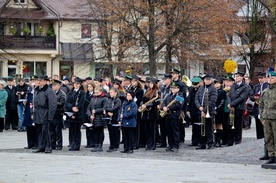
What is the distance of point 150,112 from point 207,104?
1.63 meters

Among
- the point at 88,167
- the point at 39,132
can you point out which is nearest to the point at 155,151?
the point at 39,132

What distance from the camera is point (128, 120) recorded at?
22328mm

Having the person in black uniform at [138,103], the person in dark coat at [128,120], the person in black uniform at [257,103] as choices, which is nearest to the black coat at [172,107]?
the person in dark coat at [128,120]

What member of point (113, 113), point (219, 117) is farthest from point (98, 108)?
point (219, 117)

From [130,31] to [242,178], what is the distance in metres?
28.2

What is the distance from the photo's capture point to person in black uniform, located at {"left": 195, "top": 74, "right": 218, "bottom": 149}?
23.1 metres

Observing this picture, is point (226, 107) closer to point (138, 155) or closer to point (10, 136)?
point (138, 155)

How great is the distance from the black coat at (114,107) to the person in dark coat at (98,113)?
0.13 m

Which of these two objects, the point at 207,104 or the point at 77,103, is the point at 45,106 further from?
the point at 207,104

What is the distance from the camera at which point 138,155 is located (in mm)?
21500

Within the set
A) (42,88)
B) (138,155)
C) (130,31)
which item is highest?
(130,31)

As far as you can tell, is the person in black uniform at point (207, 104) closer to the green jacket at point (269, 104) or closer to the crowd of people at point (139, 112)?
the crowd of people at point (139, 112)

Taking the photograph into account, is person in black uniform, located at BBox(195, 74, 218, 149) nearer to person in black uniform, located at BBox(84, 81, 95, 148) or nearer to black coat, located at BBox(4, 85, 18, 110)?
person in black uniform, located at BBox(84, 81, 95, 148)

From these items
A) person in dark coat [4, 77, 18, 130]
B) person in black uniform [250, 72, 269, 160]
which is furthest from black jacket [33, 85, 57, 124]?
person in dark coat [4, 77, 18, 130]
